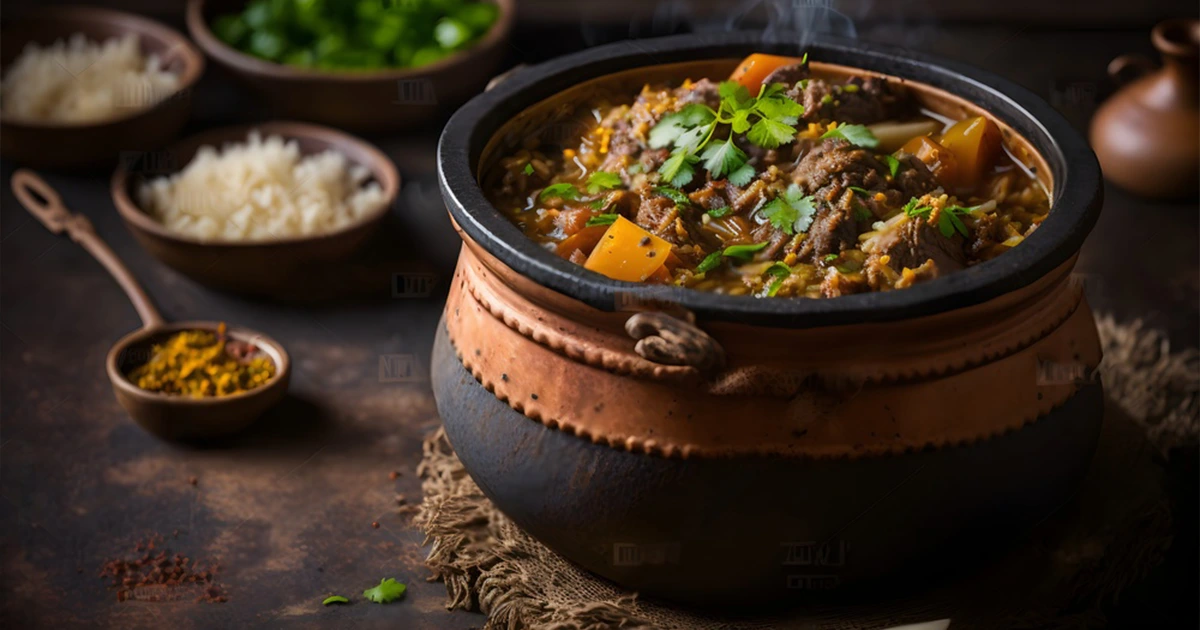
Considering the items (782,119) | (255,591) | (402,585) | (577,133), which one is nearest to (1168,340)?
(782,119)

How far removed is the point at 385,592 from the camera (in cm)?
316

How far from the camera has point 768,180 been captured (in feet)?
9.97

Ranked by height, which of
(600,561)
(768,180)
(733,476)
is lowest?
(600,561)

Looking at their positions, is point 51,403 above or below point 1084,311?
below

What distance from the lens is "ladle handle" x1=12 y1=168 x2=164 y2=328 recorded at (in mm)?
4180

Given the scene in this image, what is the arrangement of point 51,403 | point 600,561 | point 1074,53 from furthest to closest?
point 1074,53 < point 51,403 < point 600,561

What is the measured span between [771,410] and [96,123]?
3.22 meters

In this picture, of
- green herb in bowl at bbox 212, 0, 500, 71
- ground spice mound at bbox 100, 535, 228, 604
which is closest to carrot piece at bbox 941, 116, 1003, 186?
ground spice mound at bbox 100, 535, 228, 604

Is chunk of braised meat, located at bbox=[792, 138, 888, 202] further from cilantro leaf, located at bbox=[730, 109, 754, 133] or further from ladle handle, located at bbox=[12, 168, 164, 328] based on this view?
ladle handle, located at bbox=[12, 168, 164, 328]

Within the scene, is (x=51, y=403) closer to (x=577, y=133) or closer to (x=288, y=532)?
(x=288, y=532)

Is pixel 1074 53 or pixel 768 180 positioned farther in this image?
pixel 1074 53

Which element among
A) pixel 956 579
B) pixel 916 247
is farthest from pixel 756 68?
pixel 956 579

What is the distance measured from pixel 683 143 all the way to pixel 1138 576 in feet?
5.03

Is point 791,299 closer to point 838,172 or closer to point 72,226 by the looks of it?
point 838,172
